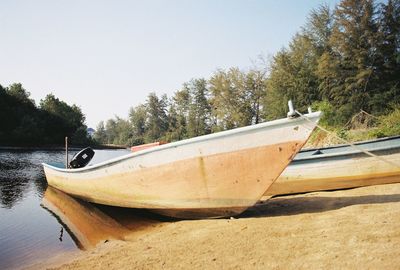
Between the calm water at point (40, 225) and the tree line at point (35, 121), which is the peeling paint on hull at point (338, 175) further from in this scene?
the tree line at point (35, 121)

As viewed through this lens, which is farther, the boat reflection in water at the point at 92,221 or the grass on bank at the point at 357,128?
the grass on bank at the point at 357,128

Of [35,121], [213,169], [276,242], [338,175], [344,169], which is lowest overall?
[276,242]

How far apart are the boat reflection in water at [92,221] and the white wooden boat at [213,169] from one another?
0.56 metres

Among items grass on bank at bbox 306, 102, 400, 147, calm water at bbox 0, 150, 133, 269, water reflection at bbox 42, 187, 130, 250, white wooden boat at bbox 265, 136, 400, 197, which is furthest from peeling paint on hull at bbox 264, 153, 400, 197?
calm water at bbox 0, 150, 133, 269

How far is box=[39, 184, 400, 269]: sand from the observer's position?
3244 millimetres

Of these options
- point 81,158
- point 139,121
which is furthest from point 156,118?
point 81,158

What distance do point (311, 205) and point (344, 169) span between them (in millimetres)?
2475

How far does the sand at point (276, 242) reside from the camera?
324 centimetres

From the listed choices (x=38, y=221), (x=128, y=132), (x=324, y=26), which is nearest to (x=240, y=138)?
(x=38, y=221)

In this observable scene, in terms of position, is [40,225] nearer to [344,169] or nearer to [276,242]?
[276,242]

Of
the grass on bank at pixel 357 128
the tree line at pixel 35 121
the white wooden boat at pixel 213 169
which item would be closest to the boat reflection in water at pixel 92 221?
the white wooden boat at pixel 213 169

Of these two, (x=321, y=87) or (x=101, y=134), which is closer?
(x=321, y=87)

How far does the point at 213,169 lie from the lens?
18.4 ft

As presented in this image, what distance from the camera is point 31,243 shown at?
5875 mm
